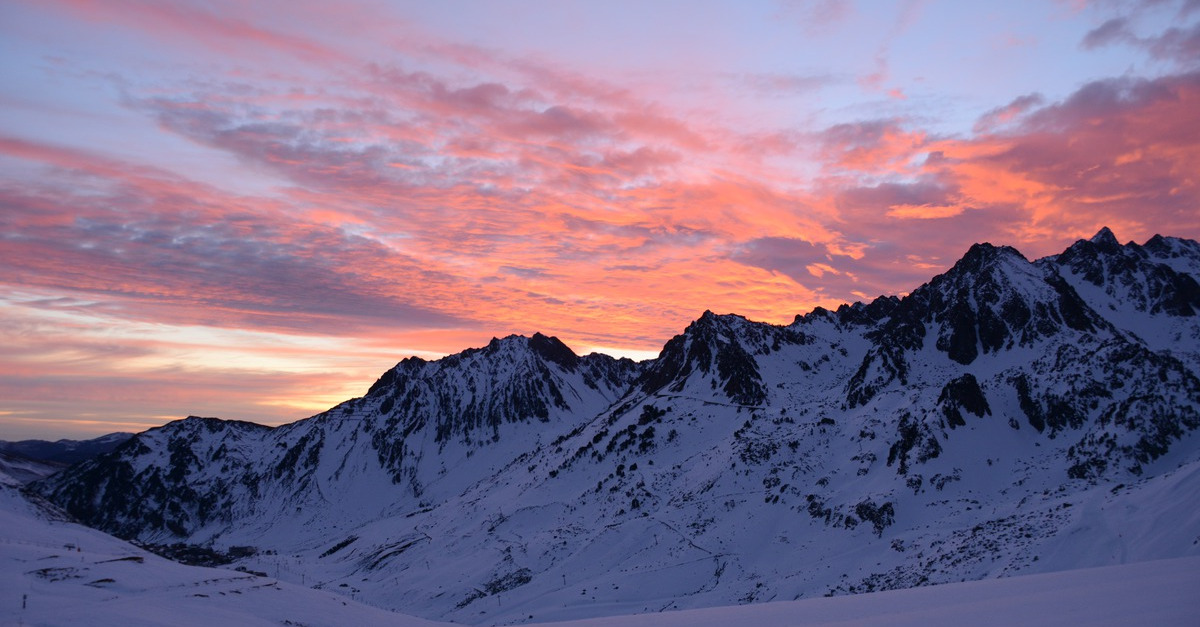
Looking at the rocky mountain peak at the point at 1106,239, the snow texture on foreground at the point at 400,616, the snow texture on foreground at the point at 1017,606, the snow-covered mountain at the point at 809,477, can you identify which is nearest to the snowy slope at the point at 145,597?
the snow texture on foreground at the point at 400,616

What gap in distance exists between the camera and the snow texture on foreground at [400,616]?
1154 centimetres

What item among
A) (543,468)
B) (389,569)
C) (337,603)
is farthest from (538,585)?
(337,603)

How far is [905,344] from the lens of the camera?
93875 mm

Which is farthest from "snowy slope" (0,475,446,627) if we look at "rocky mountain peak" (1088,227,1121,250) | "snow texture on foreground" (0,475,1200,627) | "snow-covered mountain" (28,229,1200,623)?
"rocky mountain peak" (1088,227,1121,250)

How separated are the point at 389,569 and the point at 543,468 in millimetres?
25652

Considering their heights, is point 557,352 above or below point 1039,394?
above

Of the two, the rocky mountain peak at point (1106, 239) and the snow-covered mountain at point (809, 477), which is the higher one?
→ the rocky mountain peak at point (1106, 239)

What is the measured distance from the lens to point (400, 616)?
19.2 metres

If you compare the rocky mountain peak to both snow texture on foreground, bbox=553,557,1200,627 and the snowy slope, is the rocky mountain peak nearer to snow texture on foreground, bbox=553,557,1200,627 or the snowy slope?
snow texture on foreground, bbox=553,557,1200,627

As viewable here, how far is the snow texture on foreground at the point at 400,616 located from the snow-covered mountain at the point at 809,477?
913 inches

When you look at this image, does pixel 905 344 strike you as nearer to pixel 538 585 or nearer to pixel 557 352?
pixel 538 585

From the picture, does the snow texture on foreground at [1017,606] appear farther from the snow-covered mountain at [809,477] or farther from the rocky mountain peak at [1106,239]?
the rocky mountain peak at [1106,239]

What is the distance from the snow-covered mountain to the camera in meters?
50.7

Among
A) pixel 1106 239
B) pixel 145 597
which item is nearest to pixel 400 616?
pixel 145 597
